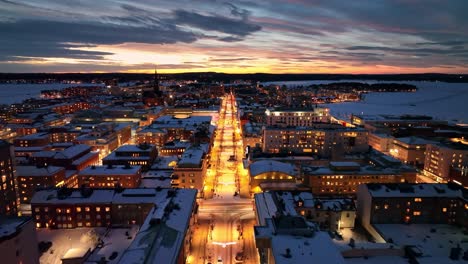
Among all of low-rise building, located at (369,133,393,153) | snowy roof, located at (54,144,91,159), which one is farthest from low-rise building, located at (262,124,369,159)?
snowy roof, located at (54,144,91,159)

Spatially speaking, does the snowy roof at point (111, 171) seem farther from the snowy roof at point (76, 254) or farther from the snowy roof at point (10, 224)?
the snowy roof at point (10, 224)

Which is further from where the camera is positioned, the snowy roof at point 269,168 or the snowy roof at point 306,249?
the snowy roof at point 269,168

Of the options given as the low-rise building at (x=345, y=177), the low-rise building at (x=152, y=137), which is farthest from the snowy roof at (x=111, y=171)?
the low-rise building at (x=152, y=137)

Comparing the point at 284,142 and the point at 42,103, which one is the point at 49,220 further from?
the point at 42,103

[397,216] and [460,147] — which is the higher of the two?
[460,147]

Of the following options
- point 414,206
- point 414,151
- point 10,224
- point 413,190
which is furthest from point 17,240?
point 414,151

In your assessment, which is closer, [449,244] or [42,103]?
[449,244]

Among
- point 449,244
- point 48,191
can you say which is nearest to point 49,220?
point 48,191
